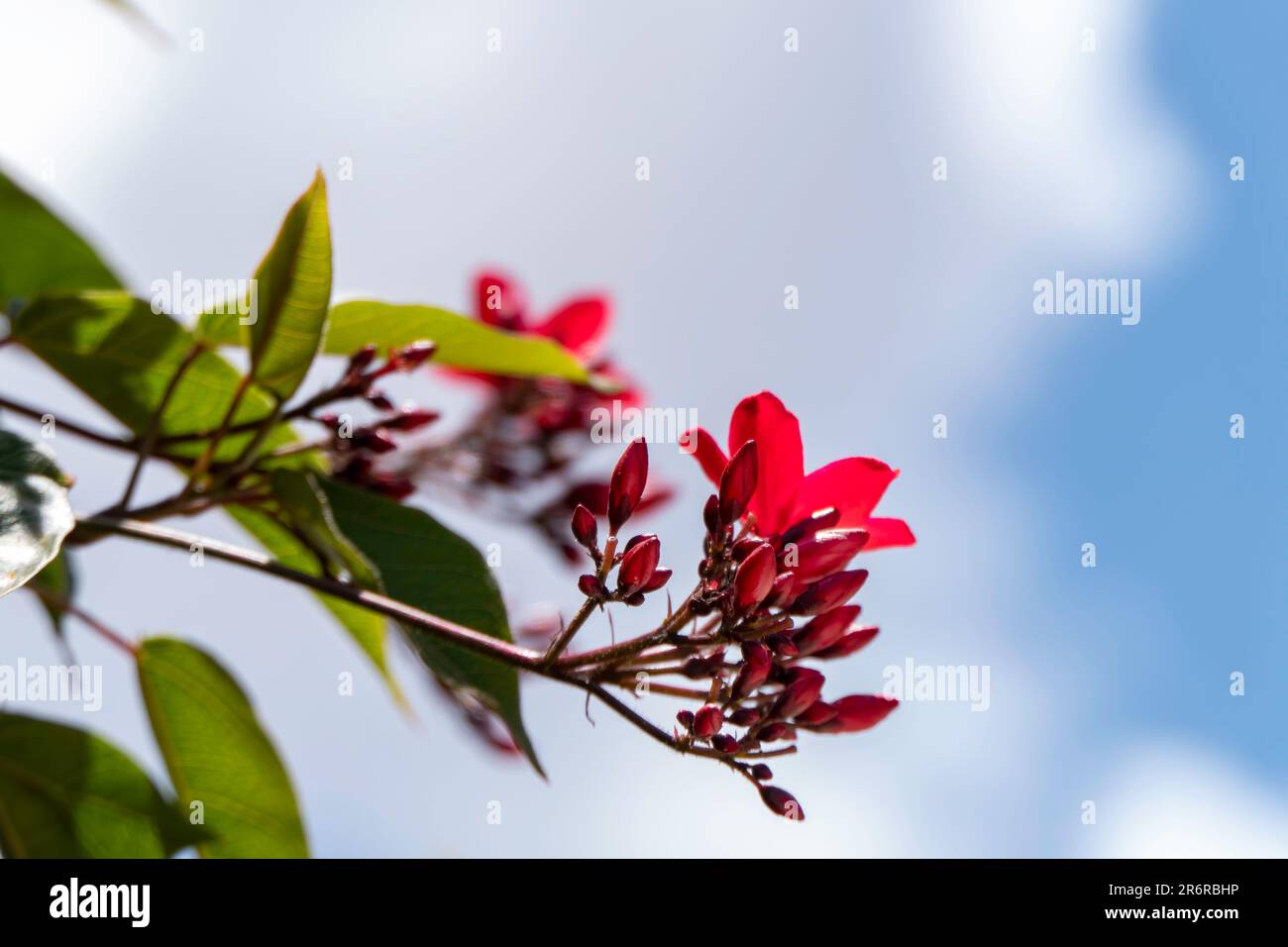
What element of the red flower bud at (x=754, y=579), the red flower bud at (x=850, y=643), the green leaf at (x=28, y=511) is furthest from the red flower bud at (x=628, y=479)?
the green leaf at (x=28, y=511)

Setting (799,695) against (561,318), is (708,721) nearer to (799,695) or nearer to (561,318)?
(799,695)

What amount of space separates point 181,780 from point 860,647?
1204 mm

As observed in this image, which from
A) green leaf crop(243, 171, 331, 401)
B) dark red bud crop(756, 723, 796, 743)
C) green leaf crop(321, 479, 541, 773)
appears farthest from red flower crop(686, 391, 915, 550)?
green leaf crop(243, 171, 331, 401)

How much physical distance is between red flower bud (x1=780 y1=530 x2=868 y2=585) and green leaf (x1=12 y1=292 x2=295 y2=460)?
863mm

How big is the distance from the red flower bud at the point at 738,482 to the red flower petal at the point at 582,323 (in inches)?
58.3

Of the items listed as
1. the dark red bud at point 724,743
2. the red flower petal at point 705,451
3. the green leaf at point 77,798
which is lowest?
the green leaf at point 77,798

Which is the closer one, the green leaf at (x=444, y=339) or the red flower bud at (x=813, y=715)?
the red flower bud at (x=813, y=715)

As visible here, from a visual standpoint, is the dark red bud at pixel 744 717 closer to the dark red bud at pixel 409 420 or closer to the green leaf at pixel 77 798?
the dark red bud at pixel 409 420

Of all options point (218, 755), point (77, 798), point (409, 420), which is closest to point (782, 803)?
point (409, 420)

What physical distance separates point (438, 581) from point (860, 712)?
20.5 inches

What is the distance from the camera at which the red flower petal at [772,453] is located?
1284 mm

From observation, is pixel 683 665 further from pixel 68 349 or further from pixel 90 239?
pixel 90 239

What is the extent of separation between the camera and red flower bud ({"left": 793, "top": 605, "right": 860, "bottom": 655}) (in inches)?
50.9
